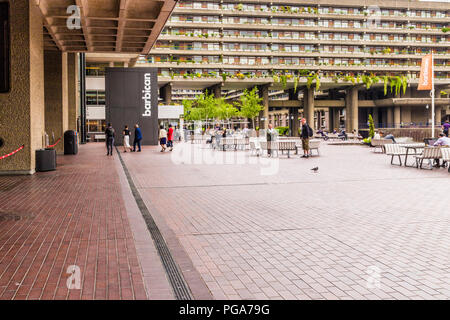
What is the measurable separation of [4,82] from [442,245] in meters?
5.32

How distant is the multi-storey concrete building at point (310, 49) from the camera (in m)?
69.4

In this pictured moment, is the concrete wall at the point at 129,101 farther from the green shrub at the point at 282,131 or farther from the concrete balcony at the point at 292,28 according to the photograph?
the green shrub at the point at 282,131

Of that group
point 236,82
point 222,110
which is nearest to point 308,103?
point 236,82

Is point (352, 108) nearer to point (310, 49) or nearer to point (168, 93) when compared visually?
point (310, 49)

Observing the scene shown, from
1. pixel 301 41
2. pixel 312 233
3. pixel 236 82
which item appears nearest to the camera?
pixel 312 233

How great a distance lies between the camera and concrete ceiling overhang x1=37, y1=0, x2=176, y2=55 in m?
18.3

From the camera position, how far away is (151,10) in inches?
771

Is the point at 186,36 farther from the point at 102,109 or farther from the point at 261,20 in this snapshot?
the point at 102,109

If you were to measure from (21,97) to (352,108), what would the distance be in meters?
69.4

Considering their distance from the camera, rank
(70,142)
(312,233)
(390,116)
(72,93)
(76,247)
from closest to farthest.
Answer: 1. (76,247)
2. (312,233)
3. (70,142)
4. (72,93)
5. (390,116)

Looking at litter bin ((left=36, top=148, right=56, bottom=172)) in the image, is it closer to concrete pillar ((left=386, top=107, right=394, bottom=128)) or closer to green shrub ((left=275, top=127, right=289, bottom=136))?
green shrub ((left=275, top=127, right=289, bottom=136))

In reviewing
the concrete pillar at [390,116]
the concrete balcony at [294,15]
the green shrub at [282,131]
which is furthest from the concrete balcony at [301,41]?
the green shrub at [282,131]

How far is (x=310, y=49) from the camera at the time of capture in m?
75.8
